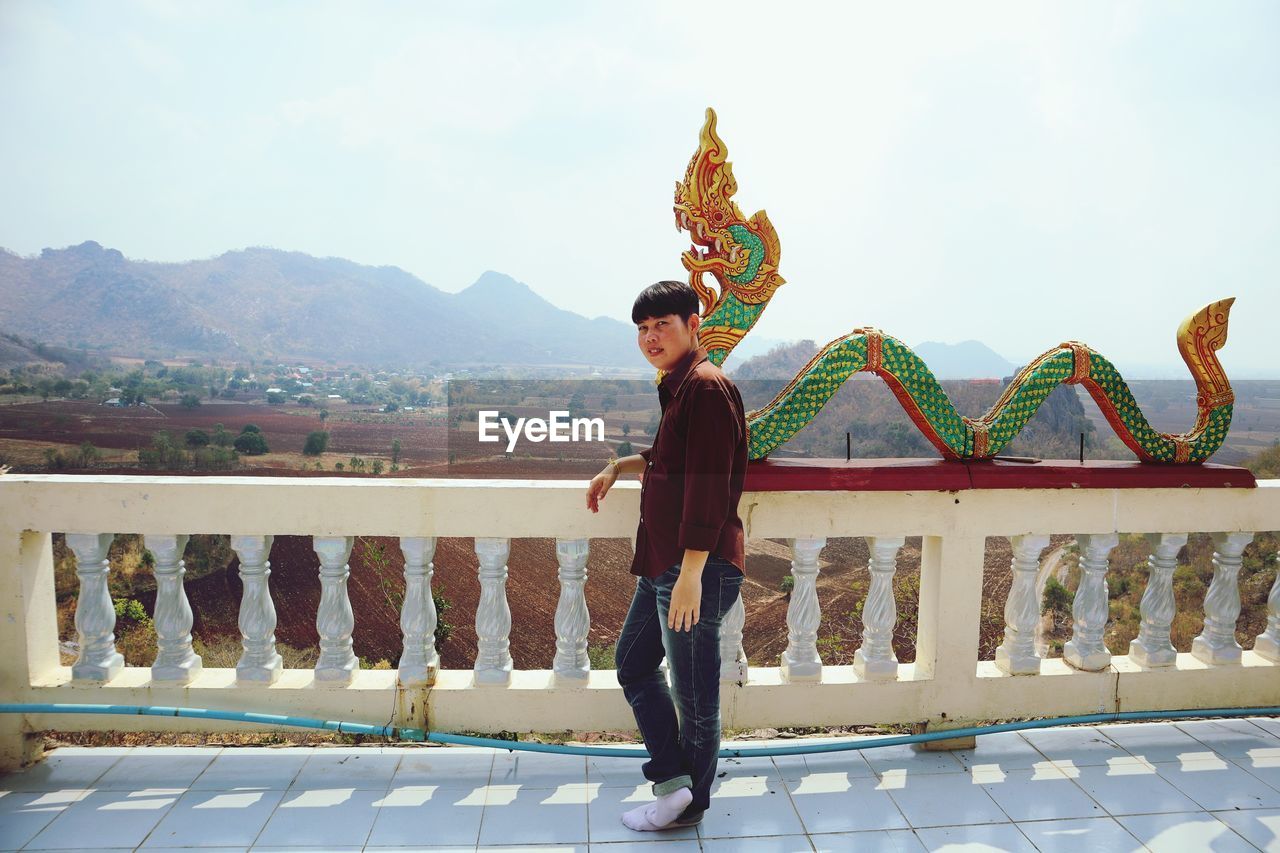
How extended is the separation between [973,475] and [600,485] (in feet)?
4.61

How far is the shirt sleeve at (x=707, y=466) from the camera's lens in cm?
187

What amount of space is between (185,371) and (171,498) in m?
42.5

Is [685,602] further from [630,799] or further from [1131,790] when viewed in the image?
[1131,790]

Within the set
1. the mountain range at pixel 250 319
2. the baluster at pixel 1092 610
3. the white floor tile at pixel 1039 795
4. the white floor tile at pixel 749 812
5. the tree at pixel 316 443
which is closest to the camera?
the white floor tile at pixel 749 812

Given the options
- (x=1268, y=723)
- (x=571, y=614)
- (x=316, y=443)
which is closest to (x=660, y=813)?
(x=571, y=614)

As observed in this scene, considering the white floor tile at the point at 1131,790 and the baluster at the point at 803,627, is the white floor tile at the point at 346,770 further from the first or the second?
the white floor tile at the point at 1131,790

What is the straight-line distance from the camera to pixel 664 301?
2.03m

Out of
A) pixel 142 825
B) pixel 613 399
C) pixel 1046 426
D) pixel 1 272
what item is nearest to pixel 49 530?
pixel 142 825

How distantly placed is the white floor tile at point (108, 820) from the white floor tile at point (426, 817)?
2.26 feet

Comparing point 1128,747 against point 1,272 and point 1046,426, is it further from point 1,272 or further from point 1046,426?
point 1,272

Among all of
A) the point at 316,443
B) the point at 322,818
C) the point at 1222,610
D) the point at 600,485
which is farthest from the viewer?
the point at 316,443

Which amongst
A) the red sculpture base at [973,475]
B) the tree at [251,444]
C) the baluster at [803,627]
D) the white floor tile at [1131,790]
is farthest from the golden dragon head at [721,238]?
the tree at [251,444]

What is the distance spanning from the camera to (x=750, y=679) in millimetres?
2789

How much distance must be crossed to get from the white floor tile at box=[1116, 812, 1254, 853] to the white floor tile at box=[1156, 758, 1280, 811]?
0.12 metres
